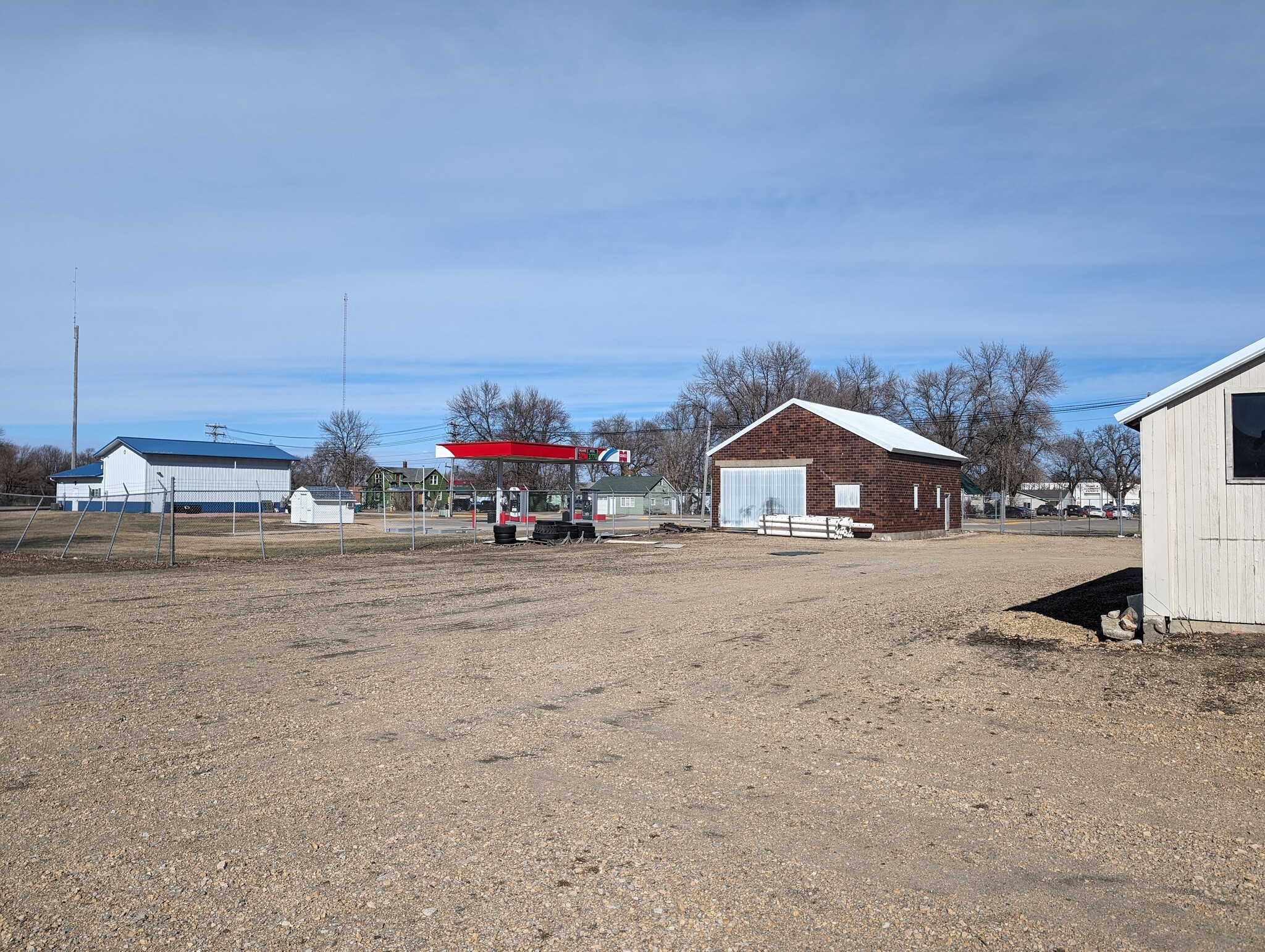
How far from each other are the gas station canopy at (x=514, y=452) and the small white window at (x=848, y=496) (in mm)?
10137

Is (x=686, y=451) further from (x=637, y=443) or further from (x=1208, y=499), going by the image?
(x=1208, y=499)

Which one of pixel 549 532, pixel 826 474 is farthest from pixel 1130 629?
pixel 826 474

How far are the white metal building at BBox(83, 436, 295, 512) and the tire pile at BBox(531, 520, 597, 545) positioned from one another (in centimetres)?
3387

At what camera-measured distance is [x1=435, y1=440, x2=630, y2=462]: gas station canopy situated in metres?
33.7

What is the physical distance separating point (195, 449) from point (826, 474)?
48.6m

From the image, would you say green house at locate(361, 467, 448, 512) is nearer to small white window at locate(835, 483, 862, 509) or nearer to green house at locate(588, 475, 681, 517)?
green house at locate(588, 475, 681, 517)

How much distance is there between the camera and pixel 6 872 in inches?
179

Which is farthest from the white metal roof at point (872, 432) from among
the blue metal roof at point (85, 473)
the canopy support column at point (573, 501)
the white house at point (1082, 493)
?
the white house at point (1082, 493)

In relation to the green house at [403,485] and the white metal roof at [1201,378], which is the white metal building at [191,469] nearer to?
the green house at [403,485]

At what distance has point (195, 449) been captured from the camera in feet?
213

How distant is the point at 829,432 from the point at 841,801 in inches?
1235

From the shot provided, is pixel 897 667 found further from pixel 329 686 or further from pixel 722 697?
pixel 329 686

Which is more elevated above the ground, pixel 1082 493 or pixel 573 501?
pixel 1082 493

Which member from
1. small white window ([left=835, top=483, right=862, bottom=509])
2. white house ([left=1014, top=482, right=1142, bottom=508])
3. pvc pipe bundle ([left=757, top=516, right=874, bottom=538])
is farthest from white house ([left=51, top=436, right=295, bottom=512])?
white house ([left=1014, top=482, right=1142, bottom=508])
